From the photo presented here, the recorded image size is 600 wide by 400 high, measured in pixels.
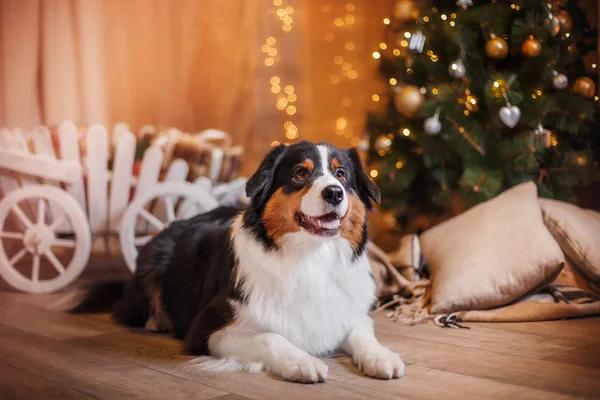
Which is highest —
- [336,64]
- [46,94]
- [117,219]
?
[336,64]

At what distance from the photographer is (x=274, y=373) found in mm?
1976

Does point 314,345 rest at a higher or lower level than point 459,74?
lower

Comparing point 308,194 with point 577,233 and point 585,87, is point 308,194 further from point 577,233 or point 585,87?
point 585,87

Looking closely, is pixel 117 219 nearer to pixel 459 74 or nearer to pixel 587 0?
pixel 459 74

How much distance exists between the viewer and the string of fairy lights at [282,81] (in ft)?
17.5

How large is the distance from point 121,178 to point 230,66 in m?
2.20

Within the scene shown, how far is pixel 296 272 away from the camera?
2148mm

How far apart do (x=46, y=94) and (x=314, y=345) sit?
8.99 feet

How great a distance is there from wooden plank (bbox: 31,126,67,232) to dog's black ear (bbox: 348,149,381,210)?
167 centimetres

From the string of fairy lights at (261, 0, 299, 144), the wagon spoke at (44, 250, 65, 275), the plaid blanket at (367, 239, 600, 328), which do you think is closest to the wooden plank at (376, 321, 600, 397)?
the plaid blanket at (367, 239, 600, 328)

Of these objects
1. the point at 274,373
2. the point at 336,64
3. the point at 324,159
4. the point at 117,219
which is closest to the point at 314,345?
the point at 274,373

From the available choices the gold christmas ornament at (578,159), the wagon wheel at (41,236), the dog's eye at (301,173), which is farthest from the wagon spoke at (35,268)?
the gold christmas ornament at (578,159)

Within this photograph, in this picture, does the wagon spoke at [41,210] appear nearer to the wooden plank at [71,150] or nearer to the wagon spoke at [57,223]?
the wagon spoke at [57,223]

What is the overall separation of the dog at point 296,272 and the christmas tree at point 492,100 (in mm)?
1359
